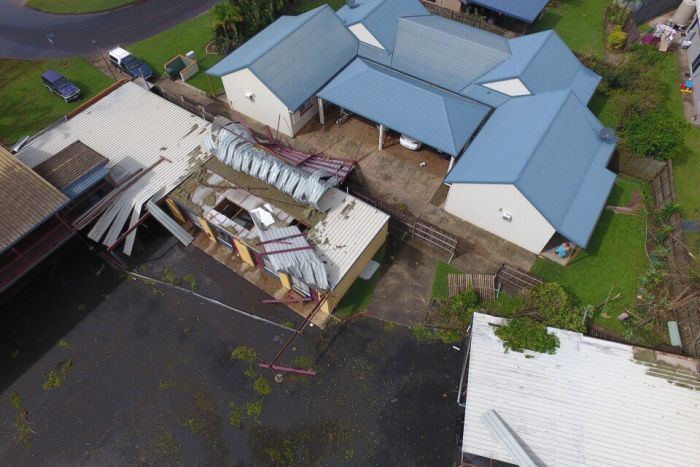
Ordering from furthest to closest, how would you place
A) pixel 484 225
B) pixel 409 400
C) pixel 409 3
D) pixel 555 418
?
pixel 409 3
pixel 484 225
pixel 409 400
pixel 555 418

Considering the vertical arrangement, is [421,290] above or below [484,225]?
below

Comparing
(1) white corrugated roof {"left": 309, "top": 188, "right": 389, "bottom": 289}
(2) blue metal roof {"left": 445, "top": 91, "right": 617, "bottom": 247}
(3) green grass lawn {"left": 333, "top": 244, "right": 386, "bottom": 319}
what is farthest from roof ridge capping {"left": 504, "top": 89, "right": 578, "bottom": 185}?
(3) green grass lawn {"left": 333, "top": 244, "right": 386, "bottom": 319}

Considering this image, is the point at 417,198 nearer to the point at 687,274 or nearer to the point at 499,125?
the point at 499,125

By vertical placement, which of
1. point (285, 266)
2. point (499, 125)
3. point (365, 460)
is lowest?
point (365, 460)

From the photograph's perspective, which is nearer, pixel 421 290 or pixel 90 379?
pixel 90 379

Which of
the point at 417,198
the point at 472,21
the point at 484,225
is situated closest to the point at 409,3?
the point at 472,21

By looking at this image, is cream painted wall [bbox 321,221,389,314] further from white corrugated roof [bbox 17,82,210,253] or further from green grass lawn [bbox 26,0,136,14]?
green grass lawn [bbox 26,0,136,14]
